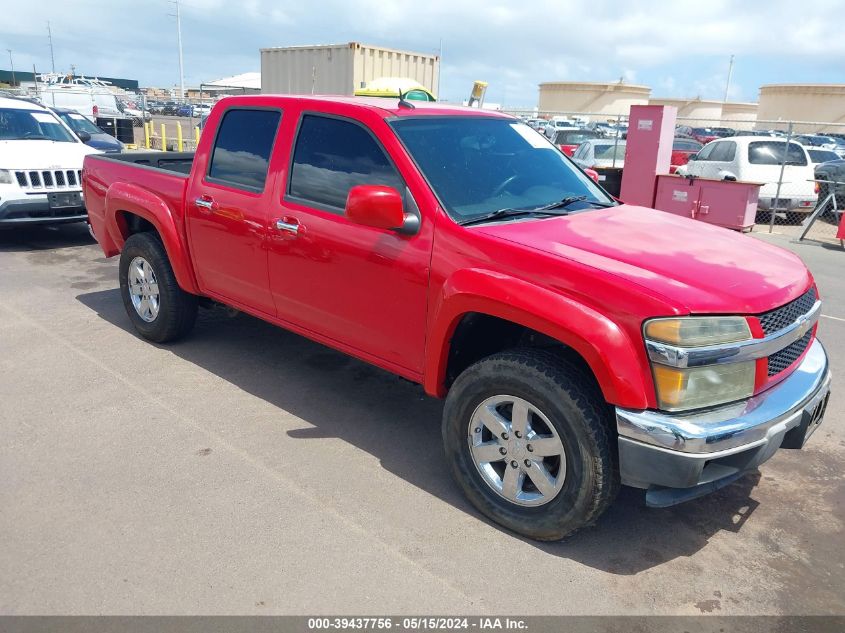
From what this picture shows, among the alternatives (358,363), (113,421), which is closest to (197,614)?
(113,421)

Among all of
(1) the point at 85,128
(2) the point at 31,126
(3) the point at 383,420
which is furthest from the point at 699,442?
(1) the point at 85,128

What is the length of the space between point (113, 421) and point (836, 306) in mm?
6984

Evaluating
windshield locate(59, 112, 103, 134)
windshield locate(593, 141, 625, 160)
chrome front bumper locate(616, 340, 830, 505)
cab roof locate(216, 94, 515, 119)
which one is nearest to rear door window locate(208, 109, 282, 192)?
cab roof locate(216, 94, 515, 119)

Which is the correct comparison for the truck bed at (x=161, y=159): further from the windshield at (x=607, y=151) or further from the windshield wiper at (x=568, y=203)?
the windshield at (x=607, y=151)

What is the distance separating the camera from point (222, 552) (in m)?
3.11

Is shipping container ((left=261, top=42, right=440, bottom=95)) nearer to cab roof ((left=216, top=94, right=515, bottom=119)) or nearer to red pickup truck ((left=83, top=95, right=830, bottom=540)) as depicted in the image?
red pickup truck ((left=83, top=95, right=830, bottom=540))

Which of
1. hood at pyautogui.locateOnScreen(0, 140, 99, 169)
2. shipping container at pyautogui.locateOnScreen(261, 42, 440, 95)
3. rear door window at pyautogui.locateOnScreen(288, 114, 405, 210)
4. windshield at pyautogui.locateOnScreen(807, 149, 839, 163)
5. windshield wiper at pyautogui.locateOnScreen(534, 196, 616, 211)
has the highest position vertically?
shipping container at pyautogui.locateOnScreen(261, 42, 440, 95)

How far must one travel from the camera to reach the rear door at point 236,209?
443cm

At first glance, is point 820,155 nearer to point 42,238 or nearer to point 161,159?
point 161,159

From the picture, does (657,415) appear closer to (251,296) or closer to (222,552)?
(222,552)

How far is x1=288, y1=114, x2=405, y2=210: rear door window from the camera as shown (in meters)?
3.84

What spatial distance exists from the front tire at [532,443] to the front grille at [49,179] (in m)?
7.30

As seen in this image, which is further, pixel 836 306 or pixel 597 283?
pixel 836 306

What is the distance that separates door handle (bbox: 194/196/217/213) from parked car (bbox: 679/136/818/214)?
11327 mm
